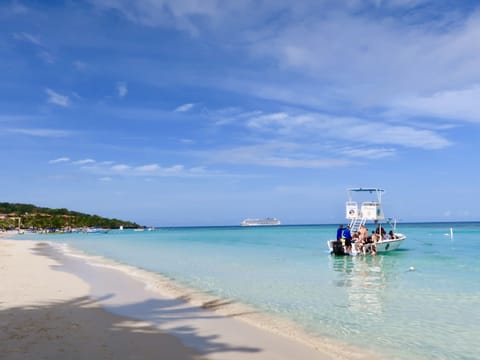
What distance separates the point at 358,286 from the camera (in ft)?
47.7

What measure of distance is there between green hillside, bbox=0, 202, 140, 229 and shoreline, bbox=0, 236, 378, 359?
111 metres

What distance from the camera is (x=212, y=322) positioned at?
362 inches

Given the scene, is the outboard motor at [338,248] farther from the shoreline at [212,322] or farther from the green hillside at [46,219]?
the green hillside at [46,219]

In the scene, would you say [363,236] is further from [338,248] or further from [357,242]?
[338,248]

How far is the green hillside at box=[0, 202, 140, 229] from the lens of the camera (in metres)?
122

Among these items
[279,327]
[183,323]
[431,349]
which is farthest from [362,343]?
[183,323]

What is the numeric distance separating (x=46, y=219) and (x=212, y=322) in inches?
5130

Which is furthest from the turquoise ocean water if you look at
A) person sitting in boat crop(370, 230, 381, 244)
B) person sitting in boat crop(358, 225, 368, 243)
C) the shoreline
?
person sitting in boat crop(370, 230, 381, 244)

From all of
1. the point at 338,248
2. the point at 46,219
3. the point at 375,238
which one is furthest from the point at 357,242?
the point at 46,219

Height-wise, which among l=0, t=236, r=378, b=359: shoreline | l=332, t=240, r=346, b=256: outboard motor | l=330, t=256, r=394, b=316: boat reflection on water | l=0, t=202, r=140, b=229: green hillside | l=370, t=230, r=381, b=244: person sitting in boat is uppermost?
l=0, t=202, r=140, b=229: green hillside

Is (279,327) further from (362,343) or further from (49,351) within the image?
(49,351)

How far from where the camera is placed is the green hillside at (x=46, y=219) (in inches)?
4816

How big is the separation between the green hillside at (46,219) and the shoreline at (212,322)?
111 meters

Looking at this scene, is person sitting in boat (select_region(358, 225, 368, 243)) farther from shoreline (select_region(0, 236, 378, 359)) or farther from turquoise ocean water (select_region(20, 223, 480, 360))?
shoreline (select_region(0, 236, 378, 359))
